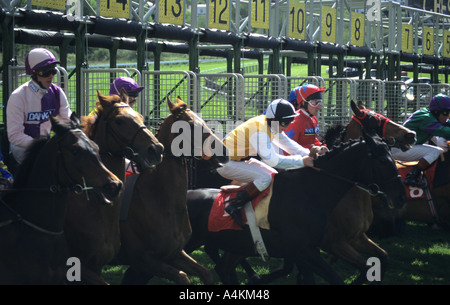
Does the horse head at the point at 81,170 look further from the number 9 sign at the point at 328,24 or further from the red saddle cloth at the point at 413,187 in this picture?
the number 9 sign at the point at 328,24

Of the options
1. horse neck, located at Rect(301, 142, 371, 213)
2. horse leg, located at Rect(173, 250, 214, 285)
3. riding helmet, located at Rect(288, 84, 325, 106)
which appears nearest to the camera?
horse leg, located at Rect(173, 250, 214, 285)

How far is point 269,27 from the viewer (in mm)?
10594

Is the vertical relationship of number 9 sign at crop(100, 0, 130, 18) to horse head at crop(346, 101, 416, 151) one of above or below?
above

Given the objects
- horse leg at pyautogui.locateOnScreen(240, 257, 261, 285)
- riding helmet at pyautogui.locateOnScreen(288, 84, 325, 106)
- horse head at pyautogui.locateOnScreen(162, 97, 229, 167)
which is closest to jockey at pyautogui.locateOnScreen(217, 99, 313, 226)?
horse head at pyautogui.locateOnScreen(162, 97, 229, 167)

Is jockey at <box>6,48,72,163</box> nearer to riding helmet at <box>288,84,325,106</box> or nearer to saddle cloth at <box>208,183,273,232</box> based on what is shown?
saddle cloth at <box>208,183,273,232</box>

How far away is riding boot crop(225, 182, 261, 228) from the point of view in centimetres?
553

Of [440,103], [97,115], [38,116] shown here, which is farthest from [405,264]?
[38,116]

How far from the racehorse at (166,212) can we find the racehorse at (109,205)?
327mm

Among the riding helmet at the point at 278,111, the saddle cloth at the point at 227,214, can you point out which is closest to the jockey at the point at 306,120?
the riding helmet at the point at 278,111

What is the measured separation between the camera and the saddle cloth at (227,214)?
18.1ft

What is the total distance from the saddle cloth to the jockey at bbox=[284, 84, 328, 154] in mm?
1415

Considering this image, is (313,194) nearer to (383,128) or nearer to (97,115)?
(383,128)

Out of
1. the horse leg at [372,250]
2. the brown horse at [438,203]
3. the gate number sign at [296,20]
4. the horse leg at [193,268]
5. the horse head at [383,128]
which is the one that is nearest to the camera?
the horse leg at [193,268]
